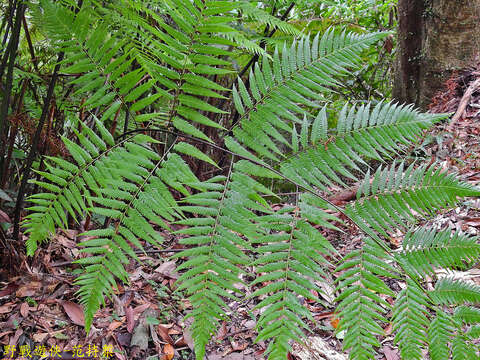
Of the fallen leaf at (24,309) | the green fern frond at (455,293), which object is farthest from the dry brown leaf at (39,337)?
the green fern frond at (455,293)

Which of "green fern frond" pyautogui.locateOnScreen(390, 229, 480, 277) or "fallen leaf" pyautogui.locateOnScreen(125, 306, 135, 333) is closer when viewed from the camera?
"green fern frond" pyautogui.locateOnScreen(390, 229, 480, 277)

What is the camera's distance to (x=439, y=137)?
260 centimetres

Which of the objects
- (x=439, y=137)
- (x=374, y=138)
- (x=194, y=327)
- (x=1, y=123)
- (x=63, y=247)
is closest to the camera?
(x=194, y=327)

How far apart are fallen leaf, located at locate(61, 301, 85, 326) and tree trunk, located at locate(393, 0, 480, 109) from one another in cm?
295

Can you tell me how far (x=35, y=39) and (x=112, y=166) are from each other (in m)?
1.96

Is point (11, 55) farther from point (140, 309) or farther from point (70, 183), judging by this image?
point (140, 309)

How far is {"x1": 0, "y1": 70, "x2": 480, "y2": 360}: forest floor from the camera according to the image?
1.48 metres

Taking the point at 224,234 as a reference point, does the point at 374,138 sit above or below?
above

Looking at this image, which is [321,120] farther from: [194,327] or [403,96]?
[403,96]

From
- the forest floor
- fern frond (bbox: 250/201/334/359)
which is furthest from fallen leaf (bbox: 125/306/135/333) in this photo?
fern frond (bbox: 250/201/334/359)

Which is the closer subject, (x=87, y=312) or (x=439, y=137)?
(x=87, y=312)

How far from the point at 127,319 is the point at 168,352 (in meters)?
0.26

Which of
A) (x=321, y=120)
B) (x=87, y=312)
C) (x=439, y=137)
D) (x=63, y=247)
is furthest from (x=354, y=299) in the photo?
(x=439, y=137)

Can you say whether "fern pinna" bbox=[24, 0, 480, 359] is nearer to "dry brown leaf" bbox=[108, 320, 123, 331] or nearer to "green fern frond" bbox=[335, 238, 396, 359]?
"green fern frond" bbox=[335, 238, 396, 359]
